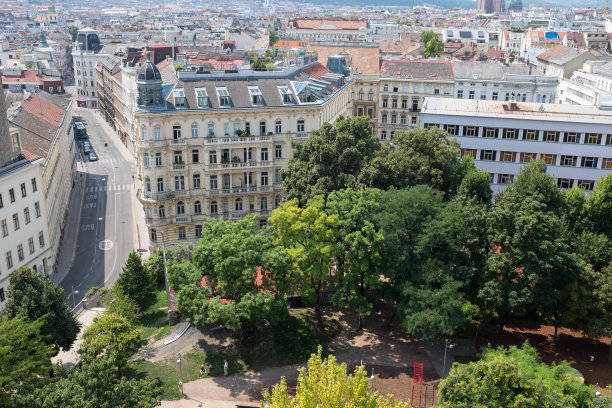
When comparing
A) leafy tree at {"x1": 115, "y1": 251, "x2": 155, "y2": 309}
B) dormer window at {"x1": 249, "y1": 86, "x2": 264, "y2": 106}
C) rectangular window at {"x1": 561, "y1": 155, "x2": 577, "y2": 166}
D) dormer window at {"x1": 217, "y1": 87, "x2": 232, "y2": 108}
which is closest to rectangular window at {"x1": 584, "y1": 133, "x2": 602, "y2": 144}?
rectangular window at {"x1": 561, "y1": 155, "x2": 577, "y2": 166}

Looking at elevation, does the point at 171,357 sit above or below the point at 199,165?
below

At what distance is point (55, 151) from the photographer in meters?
87.1

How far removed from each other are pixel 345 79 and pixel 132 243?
45412mm

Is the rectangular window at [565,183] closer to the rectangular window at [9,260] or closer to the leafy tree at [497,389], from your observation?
the leafy tree at [497,389]

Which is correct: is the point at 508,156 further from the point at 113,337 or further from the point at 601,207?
the point at 113,337

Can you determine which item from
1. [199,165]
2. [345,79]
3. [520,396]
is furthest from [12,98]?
[520,396]

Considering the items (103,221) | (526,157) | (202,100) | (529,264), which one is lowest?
(103,221)

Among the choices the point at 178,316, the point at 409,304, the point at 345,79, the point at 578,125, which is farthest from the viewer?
the point at 345,79

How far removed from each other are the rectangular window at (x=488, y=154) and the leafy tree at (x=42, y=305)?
54.0 meters

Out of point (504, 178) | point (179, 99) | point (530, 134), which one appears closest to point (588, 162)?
point (530, 134)

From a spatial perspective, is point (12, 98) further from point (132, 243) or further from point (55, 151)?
point (132, 243)

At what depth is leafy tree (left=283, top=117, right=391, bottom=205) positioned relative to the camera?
63.0 m

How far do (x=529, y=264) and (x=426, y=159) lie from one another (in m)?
19.1

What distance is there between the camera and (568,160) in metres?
75.1
